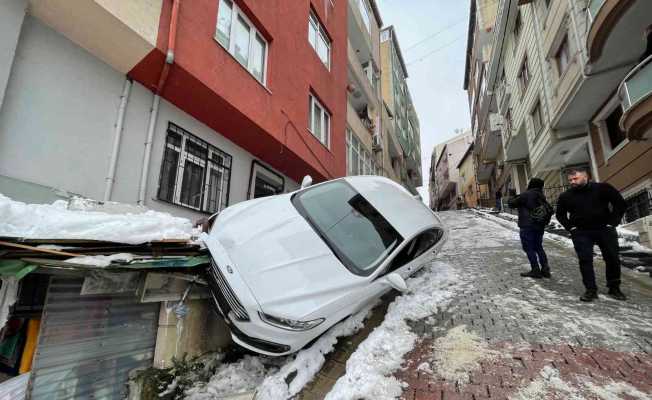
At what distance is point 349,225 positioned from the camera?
13.7 ft

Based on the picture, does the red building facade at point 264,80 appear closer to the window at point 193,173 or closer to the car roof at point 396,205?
the window at point 193,173

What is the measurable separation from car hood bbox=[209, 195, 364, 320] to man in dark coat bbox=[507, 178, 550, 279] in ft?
11.3

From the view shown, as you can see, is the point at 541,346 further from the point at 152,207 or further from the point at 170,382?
the point at 152,207

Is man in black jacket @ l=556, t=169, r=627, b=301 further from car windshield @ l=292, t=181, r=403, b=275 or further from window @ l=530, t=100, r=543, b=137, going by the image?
window @ l=530, t=100, r=543, b=137

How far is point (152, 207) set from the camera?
17.3 ft

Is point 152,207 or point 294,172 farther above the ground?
point 294,172

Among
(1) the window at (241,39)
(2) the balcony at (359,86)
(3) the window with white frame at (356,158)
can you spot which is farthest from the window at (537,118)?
(1) the window at (241,39)

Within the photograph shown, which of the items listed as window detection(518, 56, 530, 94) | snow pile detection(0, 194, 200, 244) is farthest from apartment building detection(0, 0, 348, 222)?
window detection(518, 56, 530, 94)

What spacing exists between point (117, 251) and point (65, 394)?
1231 mm

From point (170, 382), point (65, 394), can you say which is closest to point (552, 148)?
point (170, 382)

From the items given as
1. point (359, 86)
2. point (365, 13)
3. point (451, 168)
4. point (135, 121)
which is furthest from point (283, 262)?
point (451, 168)

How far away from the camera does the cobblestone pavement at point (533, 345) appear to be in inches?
105

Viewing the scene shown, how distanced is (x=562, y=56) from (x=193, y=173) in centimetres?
1238

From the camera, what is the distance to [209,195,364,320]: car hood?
3.15m
